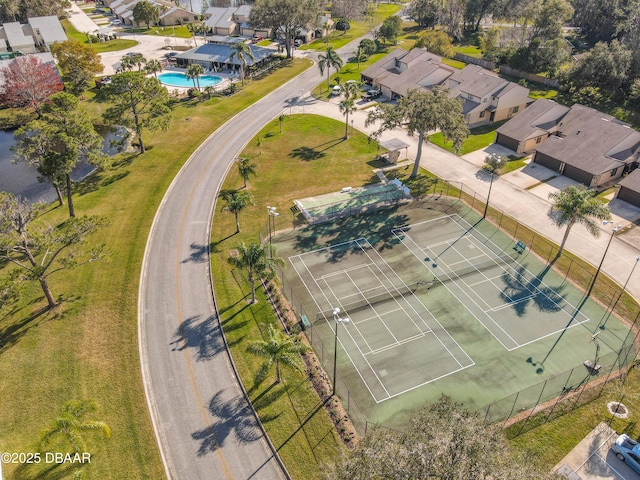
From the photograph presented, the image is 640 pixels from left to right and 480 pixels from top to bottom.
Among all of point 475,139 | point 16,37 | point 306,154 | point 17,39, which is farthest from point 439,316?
point 16,37

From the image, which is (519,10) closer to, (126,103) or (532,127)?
(532,127)

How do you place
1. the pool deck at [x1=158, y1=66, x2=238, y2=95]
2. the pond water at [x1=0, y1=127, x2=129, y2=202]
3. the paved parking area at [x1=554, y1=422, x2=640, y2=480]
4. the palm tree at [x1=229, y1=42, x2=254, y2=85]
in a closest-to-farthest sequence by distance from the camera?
the paved parking area at [x1=554, y1=422, x2=640, y2=480], the pond water at [x1=0, y1=127, x2=129, y2=202], the pool deck at [x1=158, y1=66, x2=238, y2=95], the palm tree at [x1=229, y1=42, x2=254, y2=85]

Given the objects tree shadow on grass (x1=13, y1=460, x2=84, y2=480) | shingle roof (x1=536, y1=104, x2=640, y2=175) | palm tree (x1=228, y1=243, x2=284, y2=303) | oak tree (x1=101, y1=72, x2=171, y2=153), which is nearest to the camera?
tree shadow on grass (x1=13, y1=460, x2=84, y2=480)

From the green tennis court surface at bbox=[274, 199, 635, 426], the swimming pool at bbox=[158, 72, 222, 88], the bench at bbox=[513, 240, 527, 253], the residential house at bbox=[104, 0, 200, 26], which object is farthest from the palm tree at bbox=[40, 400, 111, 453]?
the residential house at bbox=[104, 0, 200, 26]

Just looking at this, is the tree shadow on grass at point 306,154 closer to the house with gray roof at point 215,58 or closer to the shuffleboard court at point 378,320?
the shuffleboard court at point 378,320

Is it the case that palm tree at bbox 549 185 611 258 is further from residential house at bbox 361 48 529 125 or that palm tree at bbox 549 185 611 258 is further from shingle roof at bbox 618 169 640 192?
residential house at bbox 361 48 529 125
